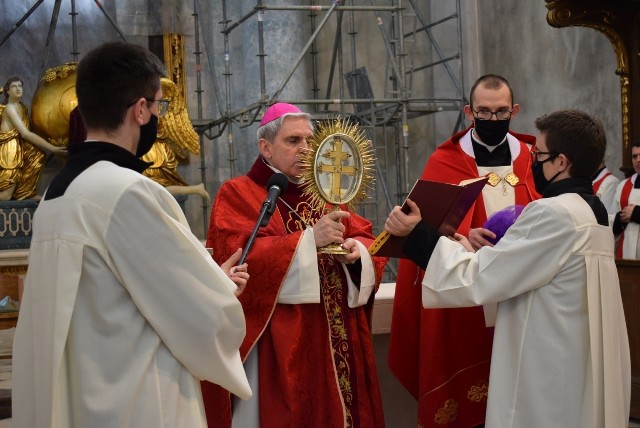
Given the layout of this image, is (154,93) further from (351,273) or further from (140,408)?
(351,273)

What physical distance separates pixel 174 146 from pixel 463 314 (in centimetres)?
643

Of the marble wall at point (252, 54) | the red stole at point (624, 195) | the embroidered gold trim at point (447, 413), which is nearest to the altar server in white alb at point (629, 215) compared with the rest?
the red stole at point (624, 195)

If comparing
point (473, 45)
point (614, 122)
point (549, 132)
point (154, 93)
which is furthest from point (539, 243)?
point (473, 45)

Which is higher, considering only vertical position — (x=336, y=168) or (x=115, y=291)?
(x=336, y=168)

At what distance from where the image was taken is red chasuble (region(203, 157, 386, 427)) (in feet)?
12.4

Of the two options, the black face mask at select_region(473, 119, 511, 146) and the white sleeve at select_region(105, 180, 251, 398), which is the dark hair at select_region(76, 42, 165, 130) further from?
the black face mask at select_region(473, 119, 511, 146)

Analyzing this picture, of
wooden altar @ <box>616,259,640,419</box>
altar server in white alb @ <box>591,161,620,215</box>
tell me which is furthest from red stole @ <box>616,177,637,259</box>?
wooden altar @ <box>616,259,640,419</box>

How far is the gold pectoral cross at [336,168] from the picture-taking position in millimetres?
3650

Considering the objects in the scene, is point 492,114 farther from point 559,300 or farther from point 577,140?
point 559,300

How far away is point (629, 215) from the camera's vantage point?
714 centimetres

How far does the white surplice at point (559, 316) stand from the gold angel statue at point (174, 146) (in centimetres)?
690

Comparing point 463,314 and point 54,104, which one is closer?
point 463,314

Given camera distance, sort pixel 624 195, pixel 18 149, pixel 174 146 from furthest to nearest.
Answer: pixel 174 146 → pixel 18 149 → pixel 624 195

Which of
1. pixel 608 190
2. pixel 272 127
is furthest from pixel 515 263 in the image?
pixel 608 190
